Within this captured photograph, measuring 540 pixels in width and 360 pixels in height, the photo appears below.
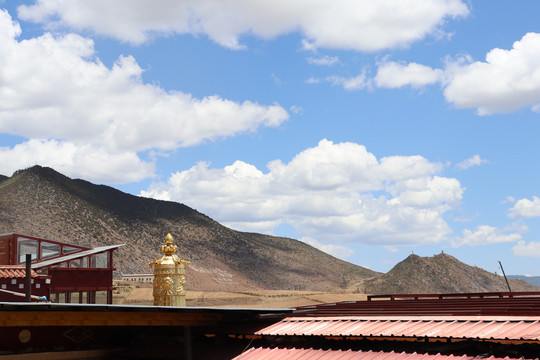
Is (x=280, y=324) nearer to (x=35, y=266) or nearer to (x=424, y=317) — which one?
(x=424, y=317)

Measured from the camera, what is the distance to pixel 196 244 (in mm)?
104438

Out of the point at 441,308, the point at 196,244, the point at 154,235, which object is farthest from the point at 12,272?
the point at 196,244

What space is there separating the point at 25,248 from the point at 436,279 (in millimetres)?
58388

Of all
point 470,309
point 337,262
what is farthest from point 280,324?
point 337,262

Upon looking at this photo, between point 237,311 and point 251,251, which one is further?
point 251,251

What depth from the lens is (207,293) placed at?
65938 mm

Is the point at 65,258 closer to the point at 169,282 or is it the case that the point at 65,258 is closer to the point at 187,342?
the point at 169,282

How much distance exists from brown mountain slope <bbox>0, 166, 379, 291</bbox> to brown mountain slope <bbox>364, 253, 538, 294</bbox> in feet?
63.0

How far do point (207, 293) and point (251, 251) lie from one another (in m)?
44.4

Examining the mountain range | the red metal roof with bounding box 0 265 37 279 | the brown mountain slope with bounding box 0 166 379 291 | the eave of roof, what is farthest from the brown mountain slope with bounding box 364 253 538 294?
the red metal roof with bounding box 0 265 37 279

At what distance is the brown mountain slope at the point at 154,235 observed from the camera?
84.1 metres

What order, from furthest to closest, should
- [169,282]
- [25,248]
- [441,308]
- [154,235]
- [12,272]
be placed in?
[154,235], [25,248], [12,272], [169,282], [441,308]

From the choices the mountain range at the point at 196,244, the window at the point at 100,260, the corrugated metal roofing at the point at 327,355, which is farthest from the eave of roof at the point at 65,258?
the mountain range at the point at 196,244

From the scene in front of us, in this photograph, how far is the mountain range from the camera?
79.6 m
